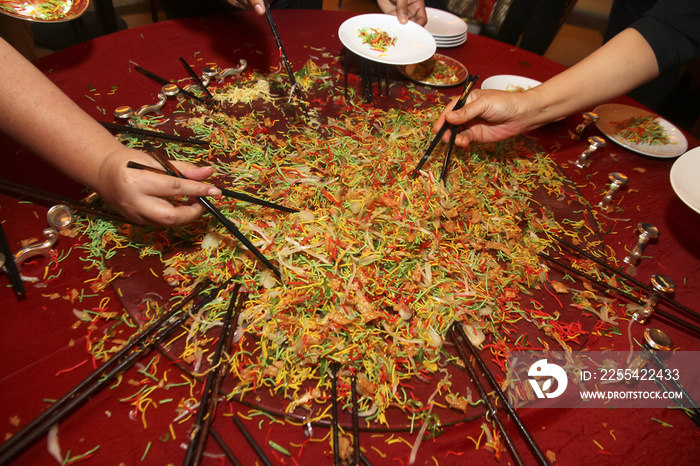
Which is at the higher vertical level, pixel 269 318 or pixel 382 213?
pixel 382 213

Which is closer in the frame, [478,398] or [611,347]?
[478,398]

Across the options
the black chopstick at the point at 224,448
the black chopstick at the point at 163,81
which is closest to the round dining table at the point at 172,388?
the black chopstick at the point at 224,448

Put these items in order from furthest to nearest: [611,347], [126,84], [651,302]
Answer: [126,84] < [651,302] < [611,347]

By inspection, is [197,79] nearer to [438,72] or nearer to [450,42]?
[438,72]

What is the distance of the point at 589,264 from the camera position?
6.22ft

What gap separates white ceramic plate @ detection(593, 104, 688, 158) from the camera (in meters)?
2.54

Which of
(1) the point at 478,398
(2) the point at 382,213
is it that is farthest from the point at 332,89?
(1) the point at 478,398

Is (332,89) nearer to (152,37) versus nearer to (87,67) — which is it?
(152,37)

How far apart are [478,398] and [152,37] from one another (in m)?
3.45

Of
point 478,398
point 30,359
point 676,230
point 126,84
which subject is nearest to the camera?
point 30,359

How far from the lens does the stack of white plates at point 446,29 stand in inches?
128

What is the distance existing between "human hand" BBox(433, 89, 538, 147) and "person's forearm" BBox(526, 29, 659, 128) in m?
0.07

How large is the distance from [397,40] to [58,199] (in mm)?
2542

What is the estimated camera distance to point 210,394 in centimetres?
125
